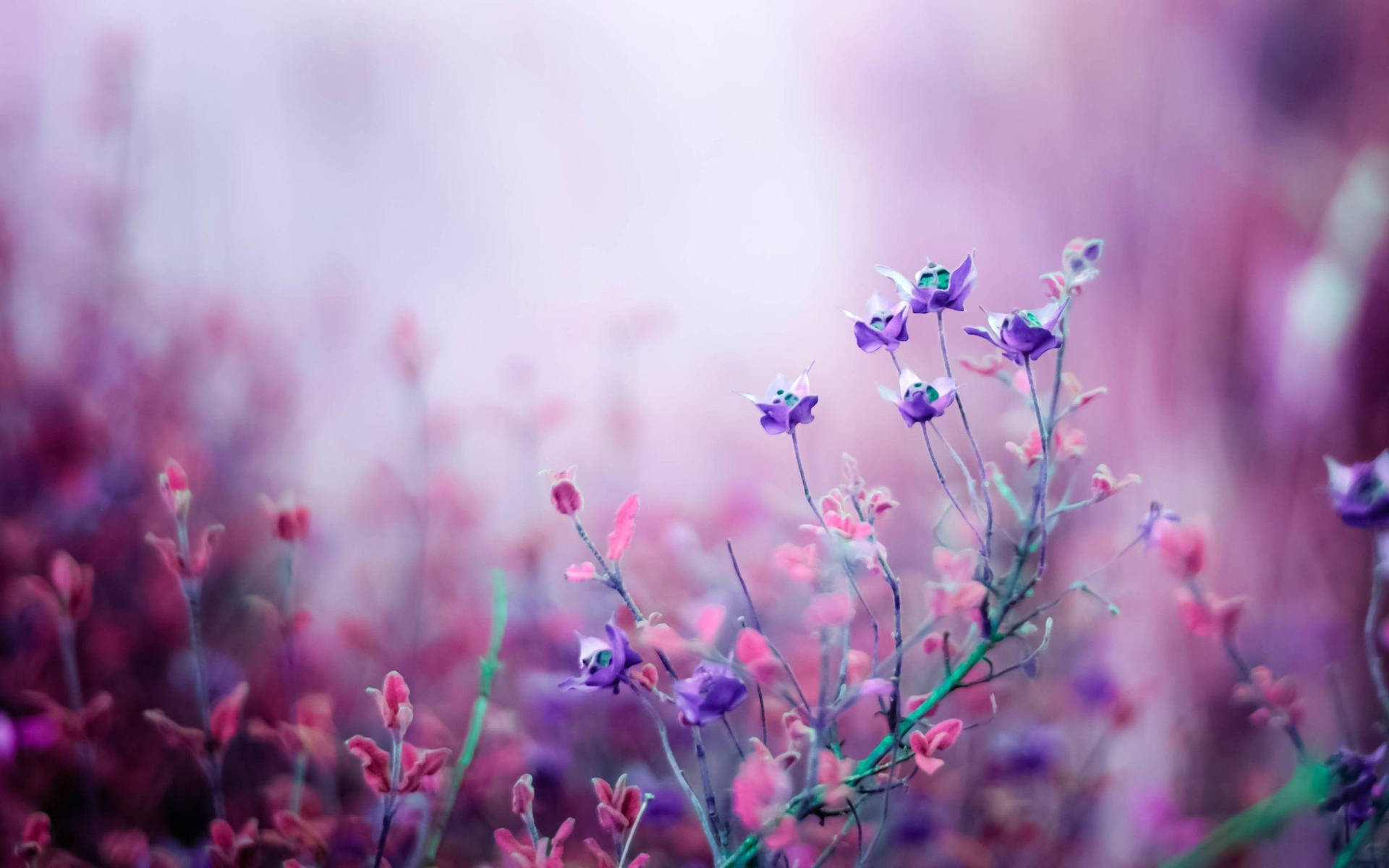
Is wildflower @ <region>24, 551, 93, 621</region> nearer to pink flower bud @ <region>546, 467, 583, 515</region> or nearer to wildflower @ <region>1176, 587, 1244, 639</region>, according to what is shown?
pink flower bud @ <region>546, 467, 583, 515</region>

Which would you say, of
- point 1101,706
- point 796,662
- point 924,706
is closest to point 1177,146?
point 1101,706

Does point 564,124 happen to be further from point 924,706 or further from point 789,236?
point 924,706

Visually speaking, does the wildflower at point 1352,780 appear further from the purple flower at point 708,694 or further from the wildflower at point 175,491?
the wildflower at point 175,491

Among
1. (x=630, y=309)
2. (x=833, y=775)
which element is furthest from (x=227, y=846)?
(x=630, y=309)

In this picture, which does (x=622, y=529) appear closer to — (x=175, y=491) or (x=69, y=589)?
(x=175, y=491)

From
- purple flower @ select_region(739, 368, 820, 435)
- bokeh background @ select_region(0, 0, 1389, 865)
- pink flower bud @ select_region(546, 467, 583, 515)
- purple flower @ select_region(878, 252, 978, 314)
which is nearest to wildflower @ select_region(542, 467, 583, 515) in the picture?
pink flower bud @ select_region(546, 467, 583, 515)

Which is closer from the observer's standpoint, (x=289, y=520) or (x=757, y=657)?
(x=757, y=657)
